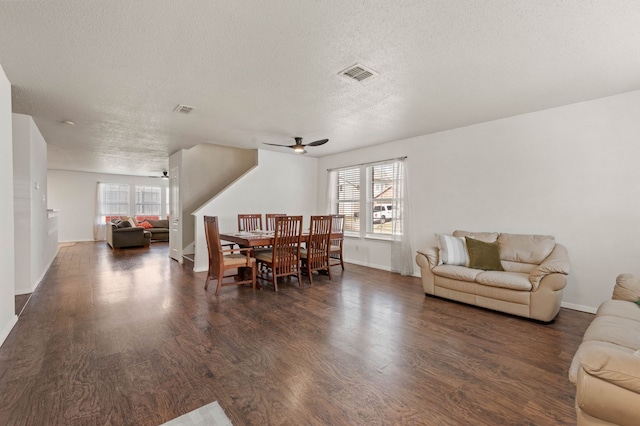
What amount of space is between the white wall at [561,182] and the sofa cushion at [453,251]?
0.62 metres

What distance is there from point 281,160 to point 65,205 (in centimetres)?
874

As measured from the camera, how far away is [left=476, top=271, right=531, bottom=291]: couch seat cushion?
125 inches

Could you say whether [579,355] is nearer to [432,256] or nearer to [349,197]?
[432,256]

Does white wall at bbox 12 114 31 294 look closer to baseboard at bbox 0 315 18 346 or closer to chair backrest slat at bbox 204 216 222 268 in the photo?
baseboard at bbox 0 315 18 346

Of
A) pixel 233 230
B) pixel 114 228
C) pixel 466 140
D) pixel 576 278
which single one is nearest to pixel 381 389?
pixel 576 278

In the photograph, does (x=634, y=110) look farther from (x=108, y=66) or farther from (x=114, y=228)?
(x=114, y=228)

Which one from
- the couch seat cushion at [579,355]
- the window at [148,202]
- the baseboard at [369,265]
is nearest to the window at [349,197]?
the baseboard at [369,265]

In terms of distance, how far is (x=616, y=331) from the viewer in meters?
1.88

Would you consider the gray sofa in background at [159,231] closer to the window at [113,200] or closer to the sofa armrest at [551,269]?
the window at [113,200]

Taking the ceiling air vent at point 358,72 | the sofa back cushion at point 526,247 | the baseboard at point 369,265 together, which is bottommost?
the baseboard at point 369,265

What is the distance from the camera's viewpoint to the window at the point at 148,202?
11539mm

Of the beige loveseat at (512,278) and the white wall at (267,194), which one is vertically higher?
the white wall at (267,194)

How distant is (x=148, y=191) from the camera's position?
11.8m

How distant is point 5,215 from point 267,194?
4.19 m
